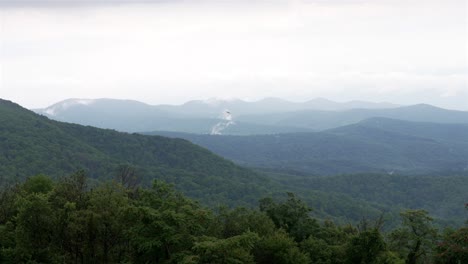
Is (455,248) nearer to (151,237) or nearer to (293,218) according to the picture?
(293,218)

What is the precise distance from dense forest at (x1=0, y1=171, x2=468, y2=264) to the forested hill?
96348 millimetres

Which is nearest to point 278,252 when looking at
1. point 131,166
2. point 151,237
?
point 151,237

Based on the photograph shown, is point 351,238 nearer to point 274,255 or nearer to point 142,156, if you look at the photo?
point 274,255

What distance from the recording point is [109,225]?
109ft

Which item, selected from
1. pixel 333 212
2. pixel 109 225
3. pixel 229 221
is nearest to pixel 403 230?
pixel 229 221

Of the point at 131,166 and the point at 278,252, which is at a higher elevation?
the point at 278,252

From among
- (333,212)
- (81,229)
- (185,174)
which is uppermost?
(81,229)

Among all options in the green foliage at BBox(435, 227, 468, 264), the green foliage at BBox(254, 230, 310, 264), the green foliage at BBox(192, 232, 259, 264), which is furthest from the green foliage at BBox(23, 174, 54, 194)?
the green foliage at BBox(435, 227, 468, 264)

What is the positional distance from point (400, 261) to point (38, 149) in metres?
140

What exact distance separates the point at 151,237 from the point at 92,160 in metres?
141

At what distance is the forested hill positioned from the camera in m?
145

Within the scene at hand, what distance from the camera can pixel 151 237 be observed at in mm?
31703

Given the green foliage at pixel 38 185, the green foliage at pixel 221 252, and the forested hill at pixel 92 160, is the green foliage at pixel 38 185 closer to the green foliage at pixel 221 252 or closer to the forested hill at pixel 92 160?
the green foliage at pixel 221 252

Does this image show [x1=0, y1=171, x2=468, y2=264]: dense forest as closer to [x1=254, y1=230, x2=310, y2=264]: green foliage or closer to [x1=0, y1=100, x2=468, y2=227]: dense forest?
[x1=254, y1=230, x2=310, y2=264]: green foliage
